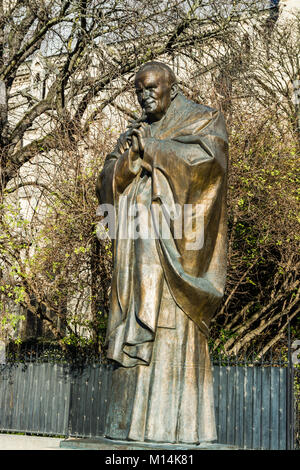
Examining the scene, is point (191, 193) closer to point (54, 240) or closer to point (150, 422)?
point (150, 422)

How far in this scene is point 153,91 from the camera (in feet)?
18.0

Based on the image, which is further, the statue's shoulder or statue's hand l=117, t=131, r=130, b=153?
statue's hand l=117, t=131, r=130, b=153

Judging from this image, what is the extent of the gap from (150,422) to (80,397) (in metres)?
11.0

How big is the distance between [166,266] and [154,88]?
54.5 inches

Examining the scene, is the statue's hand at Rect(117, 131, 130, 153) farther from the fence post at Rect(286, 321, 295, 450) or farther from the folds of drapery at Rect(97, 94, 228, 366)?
the fence post at Rect(286, 321, 295, 450)

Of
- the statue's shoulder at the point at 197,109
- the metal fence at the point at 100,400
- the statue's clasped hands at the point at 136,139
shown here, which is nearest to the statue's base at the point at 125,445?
the statue's clasped hands at the point at 136,139

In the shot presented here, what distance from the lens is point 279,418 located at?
13.1 metres

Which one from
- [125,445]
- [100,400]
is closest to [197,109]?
[125,445]

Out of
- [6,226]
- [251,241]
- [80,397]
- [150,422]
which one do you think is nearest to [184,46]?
[251,241]

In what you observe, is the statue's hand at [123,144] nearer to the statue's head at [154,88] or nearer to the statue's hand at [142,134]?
the statue's hand at [142,134]

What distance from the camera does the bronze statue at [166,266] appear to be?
485cm

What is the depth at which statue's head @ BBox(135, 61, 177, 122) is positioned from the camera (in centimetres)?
546

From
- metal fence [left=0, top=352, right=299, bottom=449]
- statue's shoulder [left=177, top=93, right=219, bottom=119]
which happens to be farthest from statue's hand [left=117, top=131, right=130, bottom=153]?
metal fence [left=0, top=352, right=299, bottom=449]

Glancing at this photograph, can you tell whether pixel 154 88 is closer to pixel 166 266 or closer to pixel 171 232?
pixel 171 232
